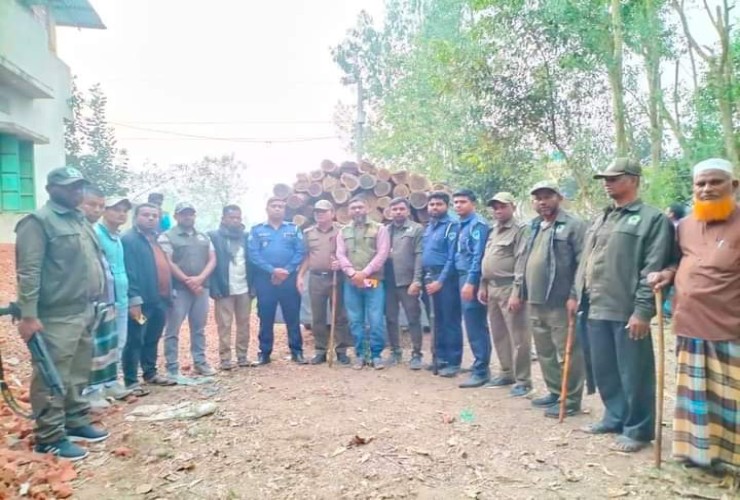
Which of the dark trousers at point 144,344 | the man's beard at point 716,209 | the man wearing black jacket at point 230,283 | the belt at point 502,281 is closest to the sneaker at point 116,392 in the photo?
the dark trousers at point 144,344

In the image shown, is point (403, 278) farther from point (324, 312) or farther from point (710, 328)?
point (710, 328)

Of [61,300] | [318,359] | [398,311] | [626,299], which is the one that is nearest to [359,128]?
[398,311]

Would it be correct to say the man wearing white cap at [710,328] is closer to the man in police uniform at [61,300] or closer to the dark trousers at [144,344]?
the man in police uniform at [61,300]

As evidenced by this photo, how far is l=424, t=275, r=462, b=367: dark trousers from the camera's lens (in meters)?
5.77

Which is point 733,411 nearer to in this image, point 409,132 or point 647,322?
point 647,322

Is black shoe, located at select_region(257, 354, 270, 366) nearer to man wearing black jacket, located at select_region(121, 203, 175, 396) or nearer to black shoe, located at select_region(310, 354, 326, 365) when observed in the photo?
black shoe, located at select_region(310, 354, 326, 365)

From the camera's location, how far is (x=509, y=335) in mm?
5301

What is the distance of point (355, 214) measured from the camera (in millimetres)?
6137

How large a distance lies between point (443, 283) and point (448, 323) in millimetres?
433

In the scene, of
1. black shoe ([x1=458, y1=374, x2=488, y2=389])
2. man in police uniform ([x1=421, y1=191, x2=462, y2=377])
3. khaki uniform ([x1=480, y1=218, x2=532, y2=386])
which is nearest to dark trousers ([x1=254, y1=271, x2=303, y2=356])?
man in police uniform ([x1=421, y1=191, x2=462, y2=377])

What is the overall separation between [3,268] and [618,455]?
9351mm

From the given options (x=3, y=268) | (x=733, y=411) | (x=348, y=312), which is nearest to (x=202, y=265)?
(x=348, y=312)

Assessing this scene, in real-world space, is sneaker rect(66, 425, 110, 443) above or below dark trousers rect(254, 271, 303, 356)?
below

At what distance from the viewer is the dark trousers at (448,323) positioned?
18.9 ft
